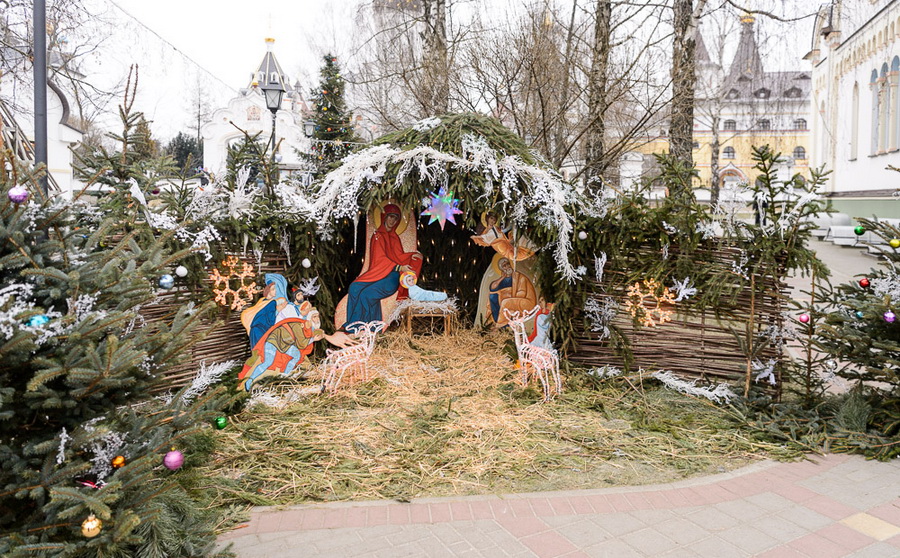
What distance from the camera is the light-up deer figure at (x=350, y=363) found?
20.0ft

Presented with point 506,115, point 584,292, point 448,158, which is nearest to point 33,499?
point 448,158

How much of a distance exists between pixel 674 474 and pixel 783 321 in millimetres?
2188

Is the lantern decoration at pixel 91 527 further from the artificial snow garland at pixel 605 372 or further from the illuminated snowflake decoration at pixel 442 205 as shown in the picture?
the artificial snow garland at pixel 605 372

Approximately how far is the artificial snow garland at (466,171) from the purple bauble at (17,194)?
3.75 metres

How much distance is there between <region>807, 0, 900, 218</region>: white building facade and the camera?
1977 cm

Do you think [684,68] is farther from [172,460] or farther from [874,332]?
[172,460]

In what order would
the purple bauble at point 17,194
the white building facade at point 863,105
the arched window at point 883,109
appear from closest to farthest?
the purple bauble at point 17,194
the white building facade at point 863,105
the arched window at point 883,109

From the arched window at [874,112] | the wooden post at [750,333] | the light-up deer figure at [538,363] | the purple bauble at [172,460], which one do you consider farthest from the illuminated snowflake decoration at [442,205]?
the arched window at [874,112]

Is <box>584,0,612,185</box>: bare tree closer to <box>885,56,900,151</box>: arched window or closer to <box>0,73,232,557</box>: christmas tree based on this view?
<box>0,73,232,557</box>: christmas tree

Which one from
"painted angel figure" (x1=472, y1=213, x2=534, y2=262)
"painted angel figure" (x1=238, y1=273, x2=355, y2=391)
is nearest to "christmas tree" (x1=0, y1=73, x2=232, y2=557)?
"painted angel figure" (x1=238, y1=273, x2=355, y2=391)

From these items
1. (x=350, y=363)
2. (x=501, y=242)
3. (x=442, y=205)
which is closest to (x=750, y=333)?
(x=501, y=242)

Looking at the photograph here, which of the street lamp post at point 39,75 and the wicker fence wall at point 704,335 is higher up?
the street lamp post at point 39,75

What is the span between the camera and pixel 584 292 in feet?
21.4

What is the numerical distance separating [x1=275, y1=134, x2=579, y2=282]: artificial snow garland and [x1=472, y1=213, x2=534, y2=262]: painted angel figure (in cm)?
34
